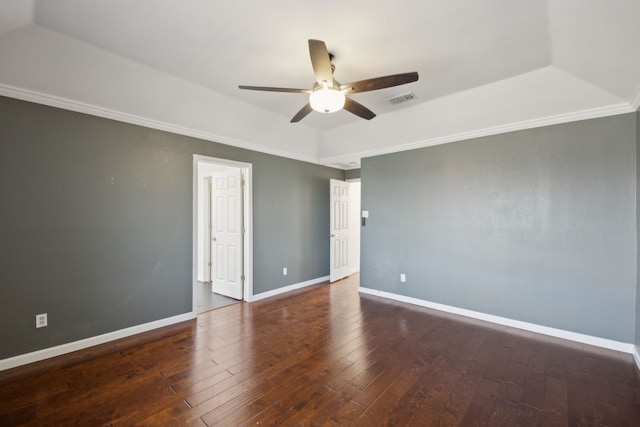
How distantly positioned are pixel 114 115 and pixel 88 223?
4.01 ft

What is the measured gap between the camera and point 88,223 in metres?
2.93

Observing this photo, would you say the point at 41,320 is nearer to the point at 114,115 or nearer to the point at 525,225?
the point at 114,115

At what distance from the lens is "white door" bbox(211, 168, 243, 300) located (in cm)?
456

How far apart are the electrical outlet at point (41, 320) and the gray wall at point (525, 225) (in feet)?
14.1

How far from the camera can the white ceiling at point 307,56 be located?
2031 millimetres

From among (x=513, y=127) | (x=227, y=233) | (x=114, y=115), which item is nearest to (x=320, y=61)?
(x=114, y=115)

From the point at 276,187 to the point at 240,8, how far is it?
303 centimetres

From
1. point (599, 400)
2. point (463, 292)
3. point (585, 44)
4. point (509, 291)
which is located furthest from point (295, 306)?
point (585, 44)

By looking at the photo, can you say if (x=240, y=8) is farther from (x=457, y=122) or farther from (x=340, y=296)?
(x=340, y=296)

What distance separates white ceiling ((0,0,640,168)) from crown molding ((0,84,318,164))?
1cm

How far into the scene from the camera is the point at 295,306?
13.8ft

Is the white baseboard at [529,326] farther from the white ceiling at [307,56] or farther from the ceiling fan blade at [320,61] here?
the ceiling fan blade at [320,61]

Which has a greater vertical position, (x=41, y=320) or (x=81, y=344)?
(x=41, y=320)

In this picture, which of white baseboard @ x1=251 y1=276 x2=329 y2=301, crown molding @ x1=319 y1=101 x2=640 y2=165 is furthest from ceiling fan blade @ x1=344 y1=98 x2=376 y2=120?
white baseboard @ x1=251 y1=276 x2=329 y2=301
